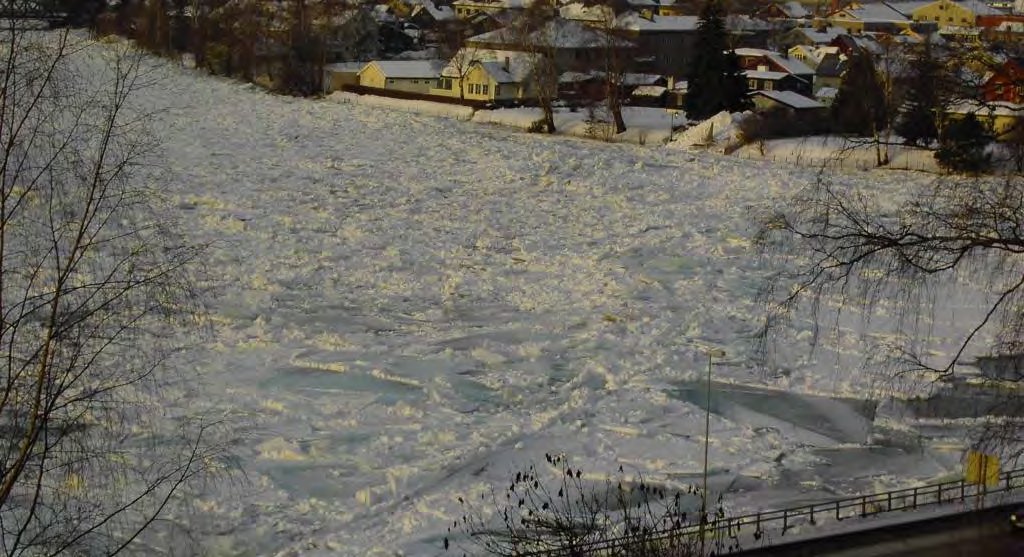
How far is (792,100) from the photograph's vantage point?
35.4m

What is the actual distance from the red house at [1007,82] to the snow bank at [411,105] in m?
31.1

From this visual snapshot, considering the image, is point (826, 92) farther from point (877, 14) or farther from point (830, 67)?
point (877, 14)

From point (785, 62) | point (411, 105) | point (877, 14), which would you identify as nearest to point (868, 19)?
point (877, 14)

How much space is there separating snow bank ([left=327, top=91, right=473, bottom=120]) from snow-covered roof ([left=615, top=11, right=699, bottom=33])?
1555 cm

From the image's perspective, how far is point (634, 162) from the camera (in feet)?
89.7

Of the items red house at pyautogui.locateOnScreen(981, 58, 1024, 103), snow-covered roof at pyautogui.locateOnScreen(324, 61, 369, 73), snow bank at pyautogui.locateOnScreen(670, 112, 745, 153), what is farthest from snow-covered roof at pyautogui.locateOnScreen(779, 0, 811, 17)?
red house at pyautogui.locateOnScreen(981, 58, 1024, 103)

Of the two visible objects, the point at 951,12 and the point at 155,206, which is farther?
the point at 951,12

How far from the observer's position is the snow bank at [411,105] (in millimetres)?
37188

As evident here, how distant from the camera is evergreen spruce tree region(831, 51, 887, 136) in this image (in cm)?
1664

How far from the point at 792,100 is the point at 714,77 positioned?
4.07 metres

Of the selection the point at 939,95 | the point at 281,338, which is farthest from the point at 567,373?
the point at 939,95

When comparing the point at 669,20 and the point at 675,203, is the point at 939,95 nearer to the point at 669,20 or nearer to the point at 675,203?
the point at 675,203

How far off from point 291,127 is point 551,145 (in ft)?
24.0

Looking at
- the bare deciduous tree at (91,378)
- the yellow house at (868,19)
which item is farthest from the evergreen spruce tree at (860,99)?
the yellow house at (868,19)
